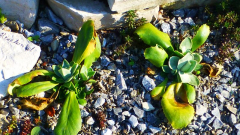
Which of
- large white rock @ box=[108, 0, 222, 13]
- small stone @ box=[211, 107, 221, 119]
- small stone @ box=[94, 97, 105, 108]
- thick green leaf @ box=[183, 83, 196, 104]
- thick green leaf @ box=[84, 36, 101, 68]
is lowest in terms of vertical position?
small stone @ box=[211, 107, 221, 119]

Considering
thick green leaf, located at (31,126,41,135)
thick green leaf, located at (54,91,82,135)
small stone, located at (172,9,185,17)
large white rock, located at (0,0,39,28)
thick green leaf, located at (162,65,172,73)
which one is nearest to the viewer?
thick green leaf, located at (54,91,82,135)

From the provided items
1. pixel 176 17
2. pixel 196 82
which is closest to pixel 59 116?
pixel 196 82

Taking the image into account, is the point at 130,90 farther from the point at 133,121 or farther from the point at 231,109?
the point at 231,109

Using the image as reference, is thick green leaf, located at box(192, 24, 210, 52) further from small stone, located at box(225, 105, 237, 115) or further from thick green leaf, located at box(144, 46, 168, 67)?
small stone, located at box(225, 105, 237, 115)

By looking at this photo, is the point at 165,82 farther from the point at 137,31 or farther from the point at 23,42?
the point at 23,42

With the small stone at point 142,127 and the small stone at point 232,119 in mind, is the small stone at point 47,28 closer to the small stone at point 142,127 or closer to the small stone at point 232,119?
the small stone at point 142,127

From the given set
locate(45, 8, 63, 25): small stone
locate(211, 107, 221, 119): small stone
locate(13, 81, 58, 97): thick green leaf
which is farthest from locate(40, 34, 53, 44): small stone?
locate(211, 107, 221, 119): small stone
